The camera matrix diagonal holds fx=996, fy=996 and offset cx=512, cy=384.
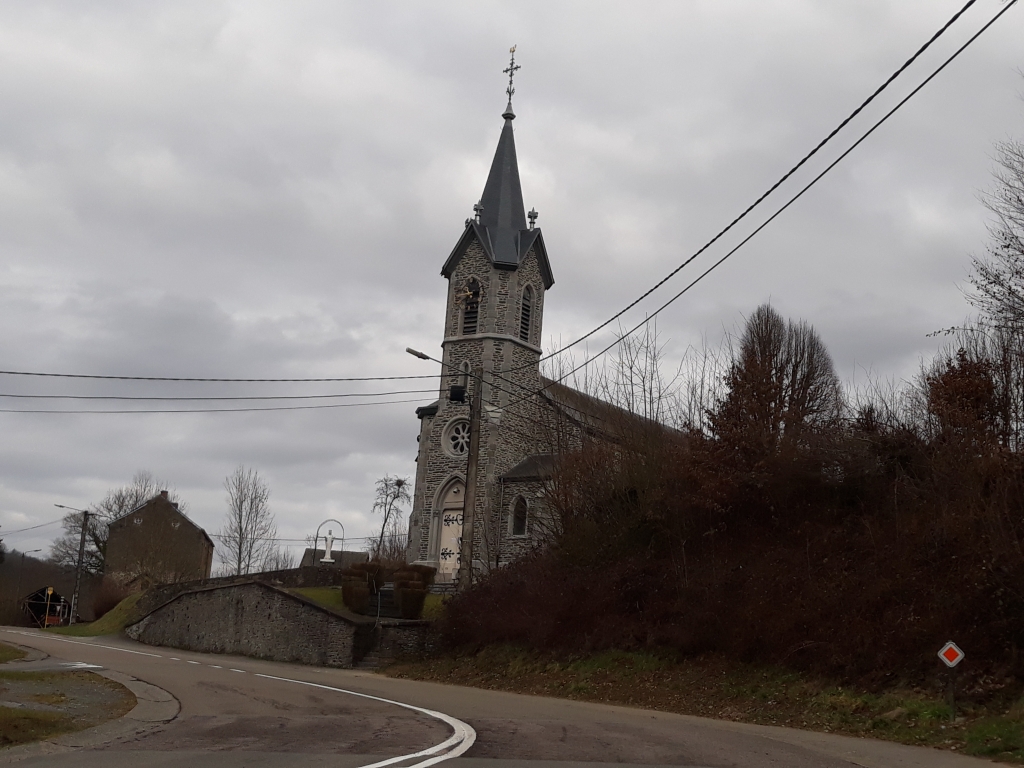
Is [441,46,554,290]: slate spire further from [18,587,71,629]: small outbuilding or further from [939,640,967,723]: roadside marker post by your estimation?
[18,587,71,629]: small outbuilding

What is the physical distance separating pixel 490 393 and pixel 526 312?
4862 mm

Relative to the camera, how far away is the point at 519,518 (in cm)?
4169

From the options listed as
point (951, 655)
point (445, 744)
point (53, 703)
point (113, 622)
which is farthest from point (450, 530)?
point (445, 744)

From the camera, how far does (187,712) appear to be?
13734 millimetres

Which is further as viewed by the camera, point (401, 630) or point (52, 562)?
point (52, 562)

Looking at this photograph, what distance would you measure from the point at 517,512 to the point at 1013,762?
31.1 m

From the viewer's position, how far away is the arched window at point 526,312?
45.1m

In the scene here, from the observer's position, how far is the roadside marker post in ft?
42.8

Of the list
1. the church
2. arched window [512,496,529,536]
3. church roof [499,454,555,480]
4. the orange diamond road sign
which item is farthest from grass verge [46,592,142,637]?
the orange diamond road sign

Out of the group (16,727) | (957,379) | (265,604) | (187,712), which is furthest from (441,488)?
(16,727)

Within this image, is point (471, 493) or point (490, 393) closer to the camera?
point (471, 493)

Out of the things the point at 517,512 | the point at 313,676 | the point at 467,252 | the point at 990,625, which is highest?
the point at 467,252

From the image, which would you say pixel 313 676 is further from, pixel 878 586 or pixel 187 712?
pixel 878 586

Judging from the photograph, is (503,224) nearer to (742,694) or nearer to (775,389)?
(775,389)
